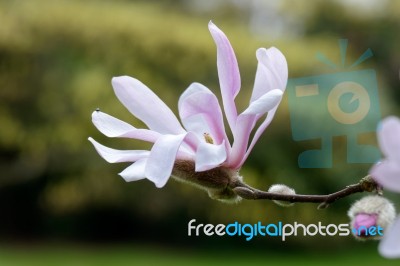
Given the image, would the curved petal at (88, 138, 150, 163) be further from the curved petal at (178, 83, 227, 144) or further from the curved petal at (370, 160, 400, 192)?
the curved petal at (370, 160, 400, 192)

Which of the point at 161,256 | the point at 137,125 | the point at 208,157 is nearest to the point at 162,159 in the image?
the point at 208,157

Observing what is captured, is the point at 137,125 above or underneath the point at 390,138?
above

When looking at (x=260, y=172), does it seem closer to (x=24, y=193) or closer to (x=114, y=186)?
(x=114, y=186)

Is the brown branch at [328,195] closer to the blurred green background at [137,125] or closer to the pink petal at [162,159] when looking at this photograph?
the pink petal at [162,159]

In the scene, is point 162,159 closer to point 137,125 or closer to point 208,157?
point 208,157
